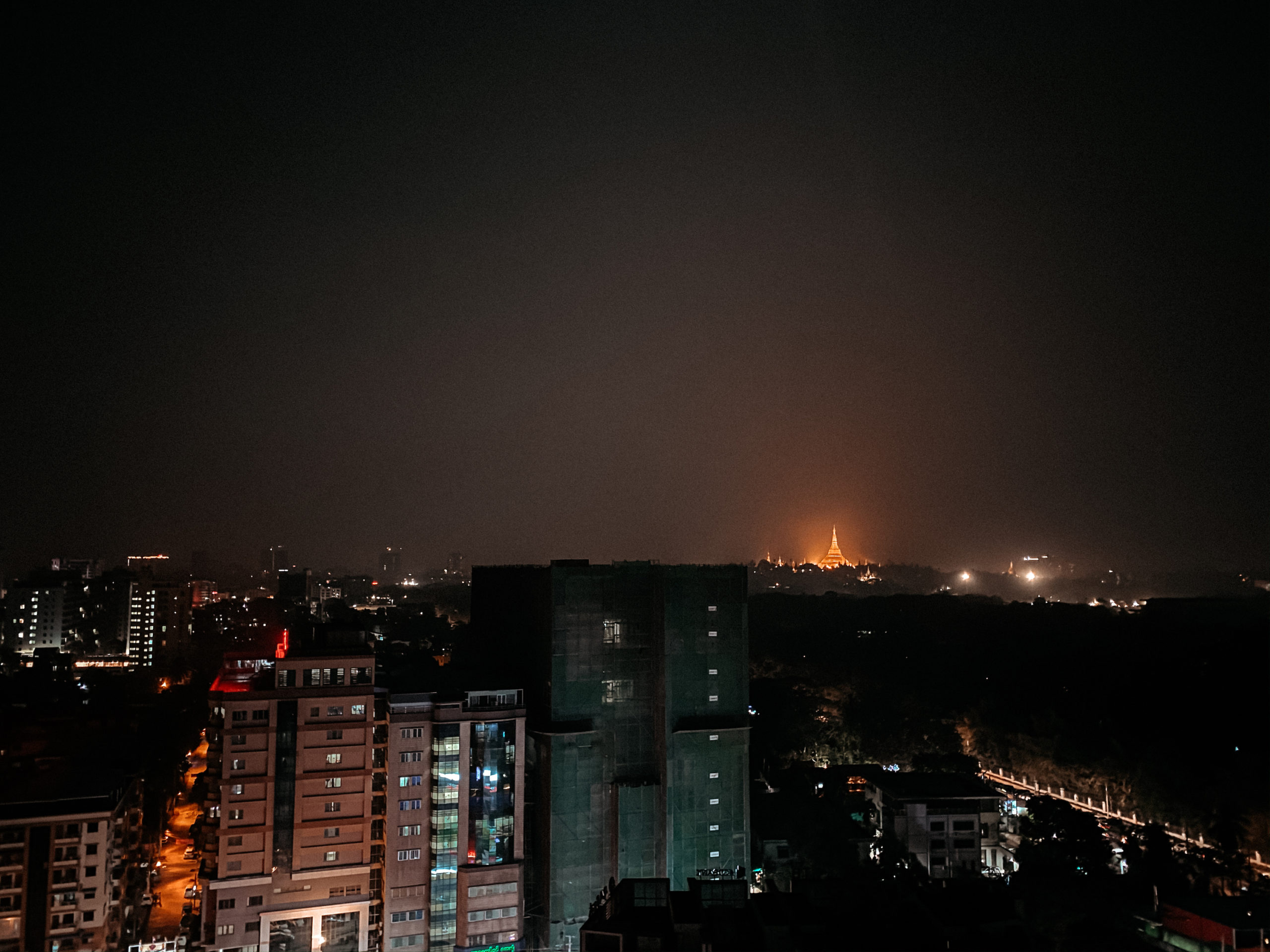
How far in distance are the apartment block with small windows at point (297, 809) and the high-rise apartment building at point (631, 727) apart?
8.58 feet

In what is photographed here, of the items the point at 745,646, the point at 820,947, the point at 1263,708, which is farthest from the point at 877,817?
the point at 820,947

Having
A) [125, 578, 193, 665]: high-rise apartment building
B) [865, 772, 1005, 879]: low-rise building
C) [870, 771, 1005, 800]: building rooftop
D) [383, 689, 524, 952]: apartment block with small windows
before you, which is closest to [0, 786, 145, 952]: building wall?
[383, 689, 524, 952]: apartment block with small windows

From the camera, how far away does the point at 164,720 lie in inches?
783

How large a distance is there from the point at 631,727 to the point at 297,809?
17.0ft

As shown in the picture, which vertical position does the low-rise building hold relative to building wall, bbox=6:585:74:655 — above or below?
below

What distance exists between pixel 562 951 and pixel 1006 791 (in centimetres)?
1166

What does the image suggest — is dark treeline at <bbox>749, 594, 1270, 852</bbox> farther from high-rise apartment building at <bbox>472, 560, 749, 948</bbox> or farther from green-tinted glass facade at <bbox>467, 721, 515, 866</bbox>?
green-tinted glass facade at <bbox>467, 721, 515, 866</bbox>

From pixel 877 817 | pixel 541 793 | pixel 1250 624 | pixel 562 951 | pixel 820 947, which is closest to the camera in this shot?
pixel 820 947

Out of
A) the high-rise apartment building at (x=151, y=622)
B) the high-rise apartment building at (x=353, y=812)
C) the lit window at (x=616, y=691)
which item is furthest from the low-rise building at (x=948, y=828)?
the high-rise apartment building at (x=151, y=622)

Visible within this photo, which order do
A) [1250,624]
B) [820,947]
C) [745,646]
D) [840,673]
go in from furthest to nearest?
1. [840,673]
2. [1250,624]
3. [745,646]
4. [820,947]

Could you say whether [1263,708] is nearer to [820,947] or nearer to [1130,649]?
[1130,649]

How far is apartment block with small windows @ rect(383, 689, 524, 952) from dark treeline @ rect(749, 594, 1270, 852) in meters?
9.35

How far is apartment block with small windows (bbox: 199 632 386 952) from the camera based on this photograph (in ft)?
36.9

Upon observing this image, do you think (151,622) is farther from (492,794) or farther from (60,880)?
(492,794)
